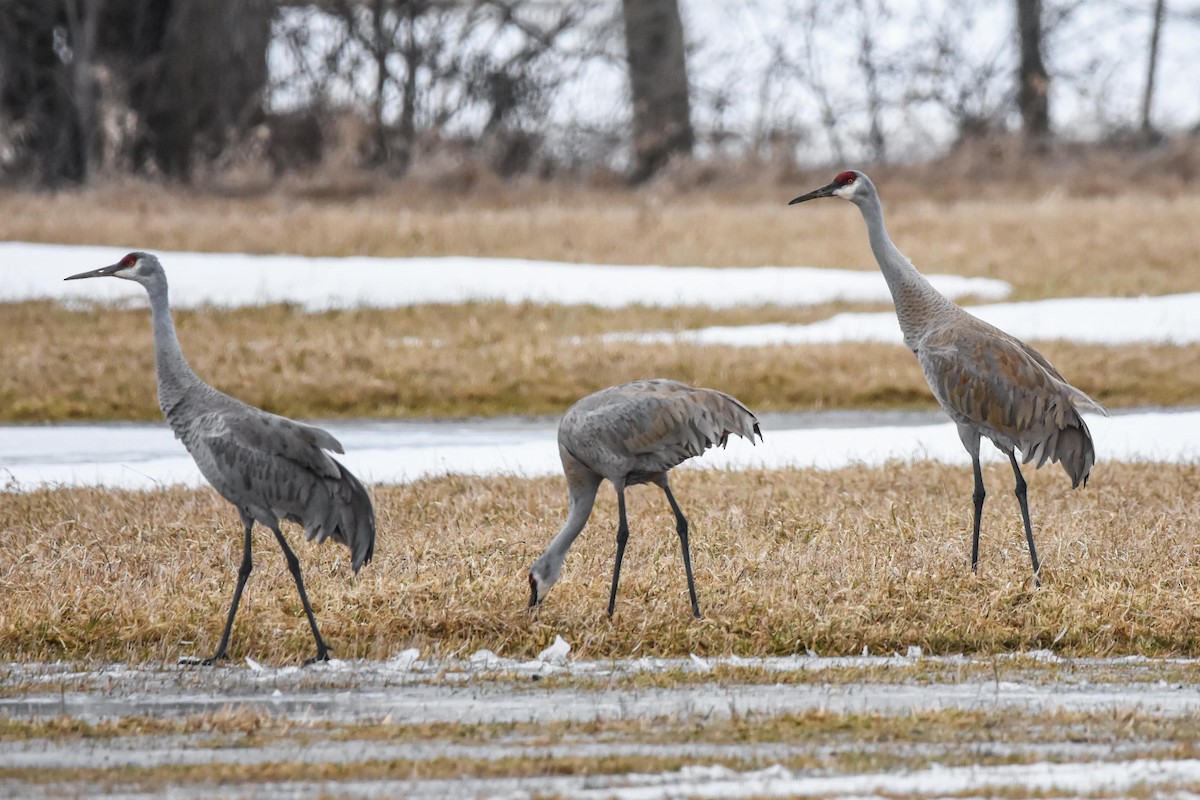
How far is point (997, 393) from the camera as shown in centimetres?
709

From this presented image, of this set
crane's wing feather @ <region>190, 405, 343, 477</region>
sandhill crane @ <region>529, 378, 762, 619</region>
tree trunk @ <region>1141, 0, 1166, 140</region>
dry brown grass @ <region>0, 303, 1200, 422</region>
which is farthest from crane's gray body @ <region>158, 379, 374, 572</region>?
tree trunk @ <region>1141, 0, 1166, 140</region>

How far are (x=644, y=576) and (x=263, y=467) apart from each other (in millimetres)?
1748

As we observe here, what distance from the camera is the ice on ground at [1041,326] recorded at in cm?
1454

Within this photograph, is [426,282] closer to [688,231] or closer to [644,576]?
[688,231]

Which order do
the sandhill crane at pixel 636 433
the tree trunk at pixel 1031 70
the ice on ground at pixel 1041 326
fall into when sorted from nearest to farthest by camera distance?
1. the sandhill crane at pixel 636 433
2. the ice on ground at pixel 1041 326
3. the tree trunk at pixel 1031 70

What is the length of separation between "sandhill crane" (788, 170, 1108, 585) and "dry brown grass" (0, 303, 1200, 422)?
18.2 ft

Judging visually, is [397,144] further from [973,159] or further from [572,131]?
[973,159]

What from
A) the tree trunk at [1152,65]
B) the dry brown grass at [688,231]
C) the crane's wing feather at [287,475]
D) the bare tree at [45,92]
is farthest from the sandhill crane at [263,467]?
the tree trunk at [1152,65]

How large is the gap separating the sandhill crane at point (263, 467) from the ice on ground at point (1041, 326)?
26.8 ft

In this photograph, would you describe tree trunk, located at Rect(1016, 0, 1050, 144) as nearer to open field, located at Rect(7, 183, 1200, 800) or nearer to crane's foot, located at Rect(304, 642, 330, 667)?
open field, located at Rect(7, 183, 1200, 800)

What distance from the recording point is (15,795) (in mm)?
4141

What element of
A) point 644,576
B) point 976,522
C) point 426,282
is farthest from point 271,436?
point 426,282

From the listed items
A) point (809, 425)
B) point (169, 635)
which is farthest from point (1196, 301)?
point (169, 635)

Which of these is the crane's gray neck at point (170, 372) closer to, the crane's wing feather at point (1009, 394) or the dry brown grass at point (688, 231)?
the crane's wing feather at point (1009, 394)
